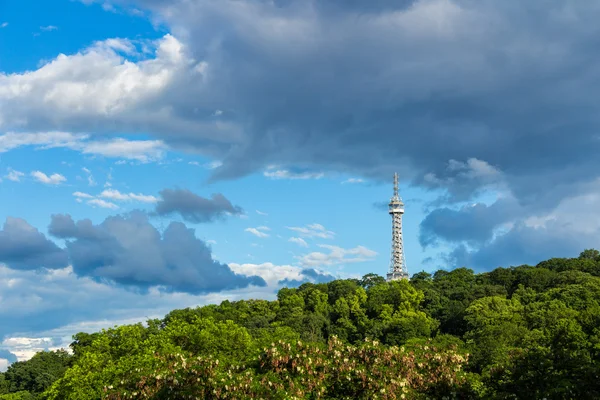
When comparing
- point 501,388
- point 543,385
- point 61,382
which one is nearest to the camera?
point 543,385

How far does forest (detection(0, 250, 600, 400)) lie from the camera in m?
34.0

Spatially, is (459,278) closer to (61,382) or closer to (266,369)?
(61,382)

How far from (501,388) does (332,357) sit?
10.3 metres

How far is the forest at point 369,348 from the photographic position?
112 ft

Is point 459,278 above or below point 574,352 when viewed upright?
above

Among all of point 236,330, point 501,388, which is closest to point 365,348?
point 501,388

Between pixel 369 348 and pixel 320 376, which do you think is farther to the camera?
pixel 369 348

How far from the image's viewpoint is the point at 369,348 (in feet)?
124

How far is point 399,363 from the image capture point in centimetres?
3756

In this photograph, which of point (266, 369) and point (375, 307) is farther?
point (375, 307)

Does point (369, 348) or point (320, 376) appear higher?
point (369, 348)

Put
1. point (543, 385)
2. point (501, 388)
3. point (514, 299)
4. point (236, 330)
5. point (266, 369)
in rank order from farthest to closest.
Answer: point (514, 299) → point (236, 330) → point (266, 369) → point (501, 388) → point (543, 385)

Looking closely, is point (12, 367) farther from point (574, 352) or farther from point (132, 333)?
point (574, 352)

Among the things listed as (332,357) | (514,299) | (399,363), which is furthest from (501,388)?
(514,299)
